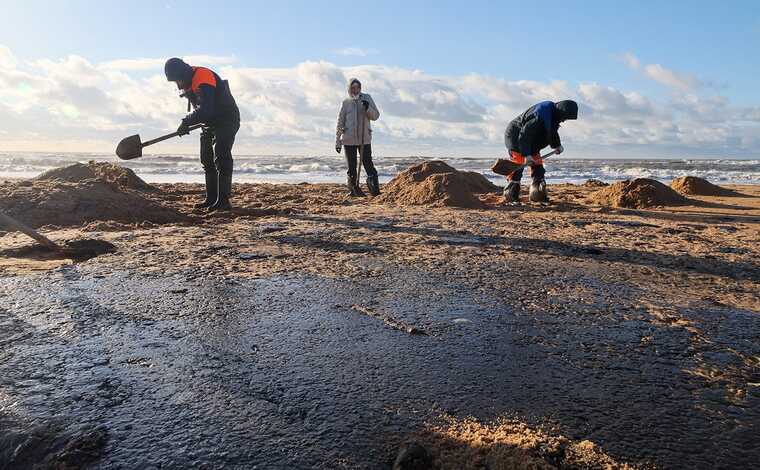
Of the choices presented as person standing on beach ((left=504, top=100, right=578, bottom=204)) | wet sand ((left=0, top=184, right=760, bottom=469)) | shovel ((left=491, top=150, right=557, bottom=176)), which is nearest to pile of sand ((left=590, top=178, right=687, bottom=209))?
person standing on beach ((left=504, top=100, right=578, bottom=204))

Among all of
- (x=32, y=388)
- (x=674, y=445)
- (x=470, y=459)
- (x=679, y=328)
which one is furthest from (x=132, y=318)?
(x=679, y=328)

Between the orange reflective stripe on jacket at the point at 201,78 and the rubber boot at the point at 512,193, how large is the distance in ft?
13.3

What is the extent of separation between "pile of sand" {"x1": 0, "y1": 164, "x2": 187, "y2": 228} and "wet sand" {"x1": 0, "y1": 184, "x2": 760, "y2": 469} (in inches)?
49.6

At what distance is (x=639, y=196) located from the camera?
7039mm

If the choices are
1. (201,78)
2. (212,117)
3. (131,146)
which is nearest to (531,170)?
(212,117)

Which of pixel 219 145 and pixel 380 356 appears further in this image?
pixel 219 145

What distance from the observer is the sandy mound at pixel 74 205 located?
518 centimetres

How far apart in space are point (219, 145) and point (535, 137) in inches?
158

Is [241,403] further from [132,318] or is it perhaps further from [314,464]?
[132,318]

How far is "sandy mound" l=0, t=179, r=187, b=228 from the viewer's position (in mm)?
5184

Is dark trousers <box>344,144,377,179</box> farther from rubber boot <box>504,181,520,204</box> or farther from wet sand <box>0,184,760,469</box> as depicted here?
wet sand <box>0,184,760,469</box>

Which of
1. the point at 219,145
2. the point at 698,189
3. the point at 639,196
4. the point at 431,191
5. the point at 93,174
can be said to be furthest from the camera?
the point at 698,189

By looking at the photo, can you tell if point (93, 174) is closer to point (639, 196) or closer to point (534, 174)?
point (534, 174)

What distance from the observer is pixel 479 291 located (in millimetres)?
2891
